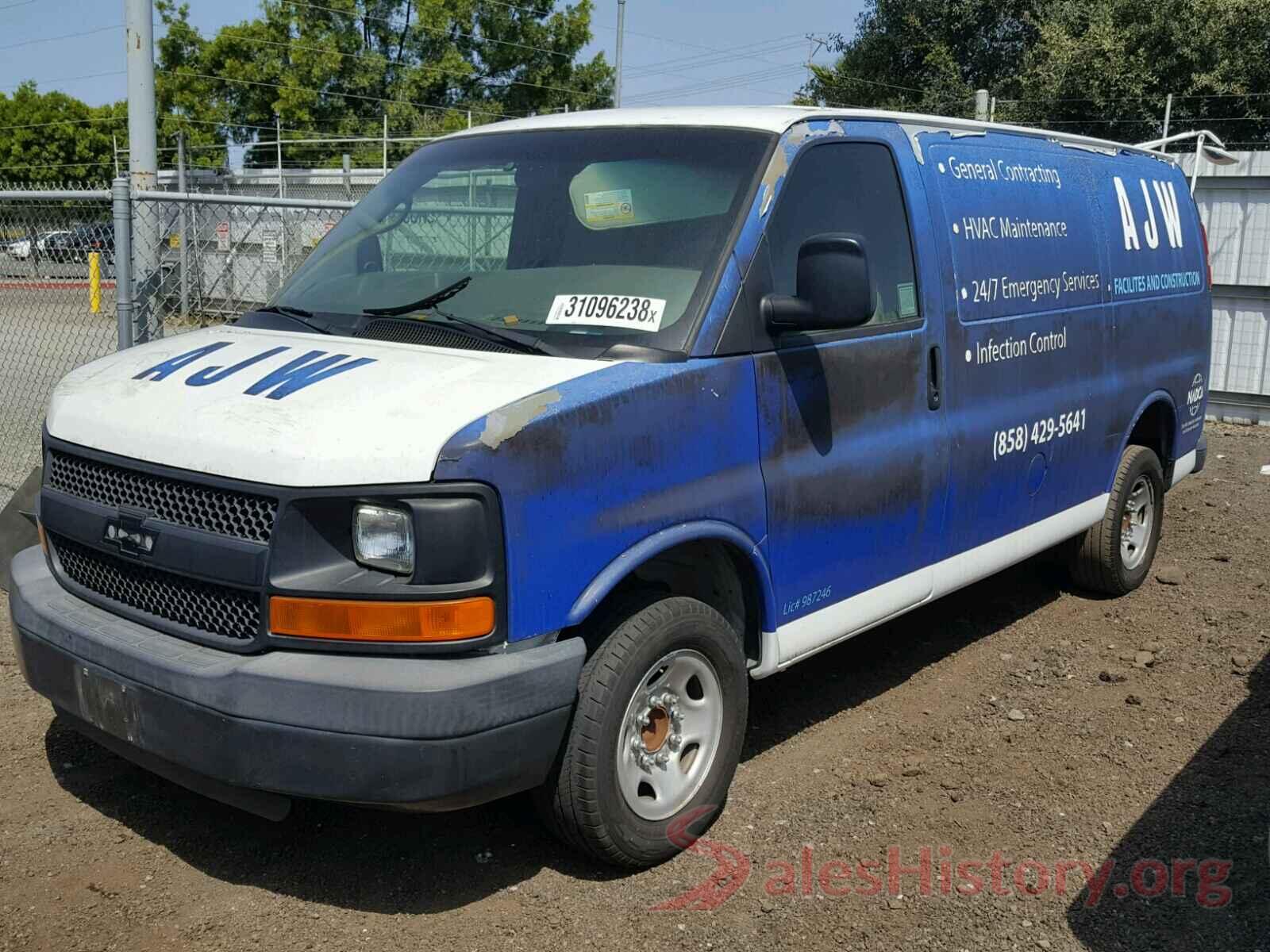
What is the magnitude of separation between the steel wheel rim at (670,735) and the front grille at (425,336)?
105 cm

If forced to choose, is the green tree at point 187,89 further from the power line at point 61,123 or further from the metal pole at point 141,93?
the metal pole at point 141,93

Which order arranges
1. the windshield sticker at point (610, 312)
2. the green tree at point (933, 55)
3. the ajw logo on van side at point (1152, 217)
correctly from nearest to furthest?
1. the windshield sticker at point (610, 312)
2. the ajw logo on van side at point (1152, 217)
3. the green tree at point (933, 55)

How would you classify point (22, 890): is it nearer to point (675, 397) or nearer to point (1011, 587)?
point (675, 397)

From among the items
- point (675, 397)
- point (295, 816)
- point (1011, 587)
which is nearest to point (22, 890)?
point (295, 816)

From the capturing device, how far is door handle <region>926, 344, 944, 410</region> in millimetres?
4680

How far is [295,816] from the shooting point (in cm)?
417

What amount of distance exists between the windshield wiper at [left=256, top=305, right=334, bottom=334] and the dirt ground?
1577 mm

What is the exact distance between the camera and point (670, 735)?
3.83 metres

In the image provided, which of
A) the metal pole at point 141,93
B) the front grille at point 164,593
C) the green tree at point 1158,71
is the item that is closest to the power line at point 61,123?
the green tree at point 1158,71

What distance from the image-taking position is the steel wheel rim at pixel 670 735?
144 inches

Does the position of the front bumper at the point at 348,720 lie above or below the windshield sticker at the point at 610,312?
below

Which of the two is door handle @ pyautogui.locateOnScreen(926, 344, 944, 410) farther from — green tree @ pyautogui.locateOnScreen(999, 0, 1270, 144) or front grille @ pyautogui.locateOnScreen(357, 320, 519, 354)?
green tree @ pyautogui.locateOnScreen(999, 0, 1270, 144)

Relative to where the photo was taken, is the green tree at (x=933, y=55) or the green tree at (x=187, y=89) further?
the green tree at (x=187, y=89)

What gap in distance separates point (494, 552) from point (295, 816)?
1.54m
